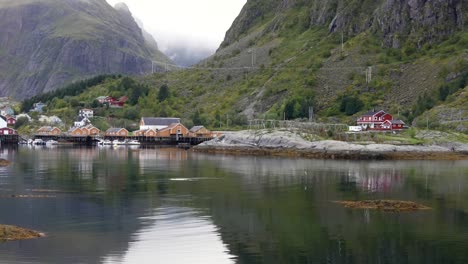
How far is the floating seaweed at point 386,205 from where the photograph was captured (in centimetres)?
4991

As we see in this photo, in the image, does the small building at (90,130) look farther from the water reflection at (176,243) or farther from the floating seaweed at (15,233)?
the floating seaweed at (15,233)

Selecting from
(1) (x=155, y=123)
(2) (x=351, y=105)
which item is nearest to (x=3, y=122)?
(1) (x=155, y=123)

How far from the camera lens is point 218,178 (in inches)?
2891

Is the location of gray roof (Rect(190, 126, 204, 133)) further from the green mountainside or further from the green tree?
the green tree

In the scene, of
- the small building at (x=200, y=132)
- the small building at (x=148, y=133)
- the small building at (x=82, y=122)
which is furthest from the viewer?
the small building at (x=82, y=122)

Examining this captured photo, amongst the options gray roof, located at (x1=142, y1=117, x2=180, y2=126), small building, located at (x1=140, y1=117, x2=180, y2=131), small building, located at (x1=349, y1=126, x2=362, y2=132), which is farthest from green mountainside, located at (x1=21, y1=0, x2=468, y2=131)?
small building, located at (x1=349, y1=126, x2=362, y2=132)

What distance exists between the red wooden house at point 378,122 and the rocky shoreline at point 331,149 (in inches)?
769

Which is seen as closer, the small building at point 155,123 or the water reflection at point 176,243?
the water reflection at point 176,243

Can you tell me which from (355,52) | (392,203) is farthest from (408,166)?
(355,52)

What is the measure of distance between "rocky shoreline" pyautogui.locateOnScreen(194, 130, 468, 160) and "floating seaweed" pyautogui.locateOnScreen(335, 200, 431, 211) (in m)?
59.4

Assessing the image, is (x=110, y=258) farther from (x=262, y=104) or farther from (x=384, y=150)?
(x=262, y=104)

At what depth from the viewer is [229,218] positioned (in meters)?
45.5

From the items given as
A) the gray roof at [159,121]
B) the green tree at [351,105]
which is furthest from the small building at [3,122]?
the green tree at [351,105]

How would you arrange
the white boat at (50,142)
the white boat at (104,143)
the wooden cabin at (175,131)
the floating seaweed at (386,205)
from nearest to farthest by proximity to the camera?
the floating seaweed at (386,205) < the white boat at (50,142) < the white boat at (104,143) < the wooden cabin at (175,131)
